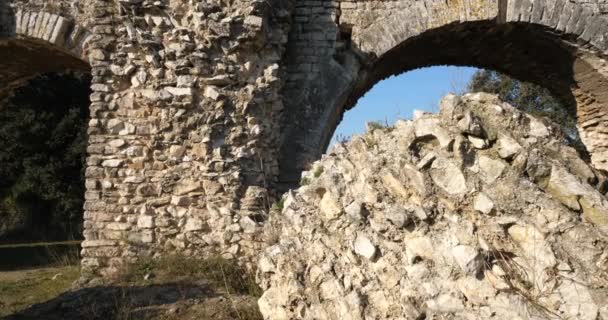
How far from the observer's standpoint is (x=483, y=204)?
2.48 m

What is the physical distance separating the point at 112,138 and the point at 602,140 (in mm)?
7168

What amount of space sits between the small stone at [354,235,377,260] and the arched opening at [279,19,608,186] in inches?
113

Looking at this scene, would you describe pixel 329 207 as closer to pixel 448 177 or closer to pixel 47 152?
pixel 448 177

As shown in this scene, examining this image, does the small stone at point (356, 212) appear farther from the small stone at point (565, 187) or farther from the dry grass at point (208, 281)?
the dry grass at point (208, 281)

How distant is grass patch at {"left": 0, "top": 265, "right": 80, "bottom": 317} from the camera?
4.76 meters

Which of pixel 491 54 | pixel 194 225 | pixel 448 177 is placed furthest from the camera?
pixel 491 54

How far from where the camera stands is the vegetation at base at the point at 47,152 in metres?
13.7

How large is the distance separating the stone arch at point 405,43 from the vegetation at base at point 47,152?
9.36m

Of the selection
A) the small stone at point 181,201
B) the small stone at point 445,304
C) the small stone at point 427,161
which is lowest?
the small stone at point 445,304

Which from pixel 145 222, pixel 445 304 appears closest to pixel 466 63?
pixel 145 222

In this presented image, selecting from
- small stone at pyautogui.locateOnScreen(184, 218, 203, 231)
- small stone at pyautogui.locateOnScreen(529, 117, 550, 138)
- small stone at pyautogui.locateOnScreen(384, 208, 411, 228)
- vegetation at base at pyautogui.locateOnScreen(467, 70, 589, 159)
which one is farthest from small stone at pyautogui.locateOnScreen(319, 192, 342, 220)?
vegetation at base at pyautogui.locateOnScreen(467, 70, 589, 159)

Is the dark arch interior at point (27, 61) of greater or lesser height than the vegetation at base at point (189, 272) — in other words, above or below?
above

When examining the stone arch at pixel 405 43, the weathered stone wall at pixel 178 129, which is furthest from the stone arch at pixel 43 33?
the stone arch at pixel 405 43

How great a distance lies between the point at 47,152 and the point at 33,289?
31.9 ft
